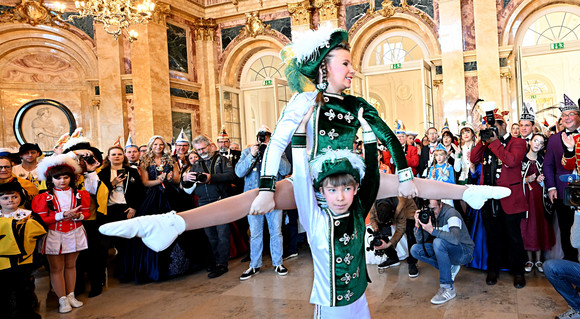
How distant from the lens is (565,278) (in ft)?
9.97

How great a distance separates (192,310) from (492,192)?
278cm

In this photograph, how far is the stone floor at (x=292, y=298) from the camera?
11.4 feet

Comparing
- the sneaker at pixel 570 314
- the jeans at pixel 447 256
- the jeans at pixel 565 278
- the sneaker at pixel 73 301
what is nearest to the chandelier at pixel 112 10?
the sneaker at pixel 73 301

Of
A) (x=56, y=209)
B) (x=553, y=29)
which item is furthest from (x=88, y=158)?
(x=553, y=29)

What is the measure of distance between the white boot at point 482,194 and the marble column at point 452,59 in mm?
8516

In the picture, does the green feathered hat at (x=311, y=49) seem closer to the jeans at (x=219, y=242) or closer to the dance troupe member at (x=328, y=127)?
the dance troupe member at (x=328, y=127)

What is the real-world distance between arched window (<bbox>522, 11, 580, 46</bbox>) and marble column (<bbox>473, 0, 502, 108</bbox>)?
0.97 meters

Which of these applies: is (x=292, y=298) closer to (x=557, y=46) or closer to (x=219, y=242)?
(x=219, y=242)

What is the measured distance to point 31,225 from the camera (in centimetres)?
352

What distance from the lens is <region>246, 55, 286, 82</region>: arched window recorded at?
41.1 feet

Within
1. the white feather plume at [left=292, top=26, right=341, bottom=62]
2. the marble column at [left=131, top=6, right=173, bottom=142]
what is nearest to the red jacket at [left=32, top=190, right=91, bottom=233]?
the white feather plume at [left=292, top=26, right=341, bottom=62]

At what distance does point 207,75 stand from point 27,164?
8.03 metres

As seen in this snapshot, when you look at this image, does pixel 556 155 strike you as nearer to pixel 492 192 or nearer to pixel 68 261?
pixel 492 192

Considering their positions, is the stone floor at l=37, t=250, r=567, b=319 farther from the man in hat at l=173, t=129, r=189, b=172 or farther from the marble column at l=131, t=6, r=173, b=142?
the marble column at l=131, t=6, r=173, b=142
